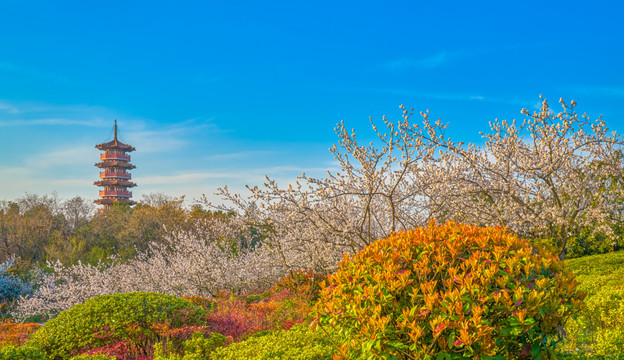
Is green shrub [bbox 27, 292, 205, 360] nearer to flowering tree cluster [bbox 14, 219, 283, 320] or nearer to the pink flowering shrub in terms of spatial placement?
the pink flowering shrub

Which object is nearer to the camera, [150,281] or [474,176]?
[474,176]

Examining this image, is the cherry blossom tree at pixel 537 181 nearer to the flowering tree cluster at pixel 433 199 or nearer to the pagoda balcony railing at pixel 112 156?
the flowering tree cluster at pixel 433 199

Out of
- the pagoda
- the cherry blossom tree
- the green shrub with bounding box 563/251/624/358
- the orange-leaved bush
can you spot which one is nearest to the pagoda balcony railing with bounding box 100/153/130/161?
the pagoda

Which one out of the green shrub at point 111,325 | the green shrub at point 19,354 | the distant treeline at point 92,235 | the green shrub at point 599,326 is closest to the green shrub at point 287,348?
the green shrub at point 111,325

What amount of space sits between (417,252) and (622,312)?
3006mm

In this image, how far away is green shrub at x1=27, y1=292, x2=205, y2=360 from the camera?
19.0 feet

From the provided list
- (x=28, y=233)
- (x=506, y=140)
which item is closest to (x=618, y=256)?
(x=506, y=140)

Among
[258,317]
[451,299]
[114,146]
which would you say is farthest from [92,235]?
[114,146]

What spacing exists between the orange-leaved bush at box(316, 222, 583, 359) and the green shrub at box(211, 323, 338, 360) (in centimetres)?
50

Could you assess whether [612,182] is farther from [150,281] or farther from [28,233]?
[28,233]

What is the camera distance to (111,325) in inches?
230

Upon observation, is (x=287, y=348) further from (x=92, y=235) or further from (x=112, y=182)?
(x=112, y=182)

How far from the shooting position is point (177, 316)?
625 cm

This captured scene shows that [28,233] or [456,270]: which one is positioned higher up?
[28,233]
